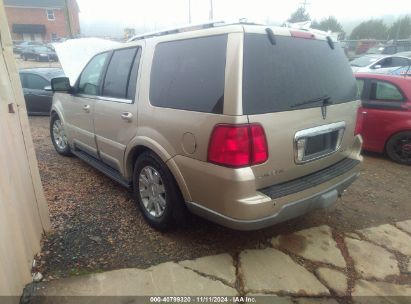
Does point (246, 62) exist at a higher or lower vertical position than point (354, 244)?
higher

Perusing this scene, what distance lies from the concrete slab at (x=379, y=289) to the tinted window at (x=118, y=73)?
276cm

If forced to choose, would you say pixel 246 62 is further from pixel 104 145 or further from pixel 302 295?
pixel 104 145

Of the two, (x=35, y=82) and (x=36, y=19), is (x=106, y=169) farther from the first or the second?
(x=36, y=19)

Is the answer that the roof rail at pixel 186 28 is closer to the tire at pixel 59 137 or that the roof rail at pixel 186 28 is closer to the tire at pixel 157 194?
the tire at pixel 157 194

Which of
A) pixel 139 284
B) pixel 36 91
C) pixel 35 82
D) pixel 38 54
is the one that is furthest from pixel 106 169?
pixel 38 54

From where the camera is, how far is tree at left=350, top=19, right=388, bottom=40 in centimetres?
4728

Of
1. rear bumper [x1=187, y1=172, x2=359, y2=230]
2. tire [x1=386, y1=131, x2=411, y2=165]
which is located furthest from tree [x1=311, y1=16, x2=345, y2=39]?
rear bumper [x1=187, y1=172, x2=359, y2=230]

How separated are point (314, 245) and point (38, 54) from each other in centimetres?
3173

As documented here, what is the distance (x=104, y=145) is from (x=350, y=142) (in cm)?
271

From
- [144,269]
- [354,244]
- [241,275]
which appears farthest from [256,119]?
[354,244]

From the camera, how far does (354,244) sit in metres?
3.12

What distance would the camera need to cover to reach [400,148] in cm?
545

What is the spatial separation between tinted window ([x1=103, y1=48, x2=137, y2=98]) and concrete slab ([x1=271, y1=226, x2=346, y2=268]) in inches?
86.8

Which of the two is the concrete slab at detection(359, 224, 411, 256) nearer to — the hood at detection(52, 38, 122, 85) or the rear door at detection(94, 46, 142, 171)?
the rear door at detection(94, 46, 142, 171)
